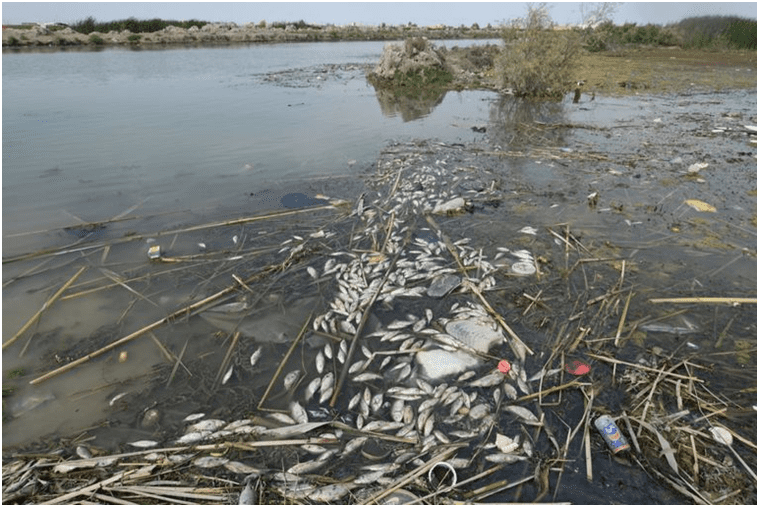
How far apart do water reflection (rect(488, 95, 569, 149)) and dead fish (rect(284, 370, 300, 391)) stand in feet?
30.7

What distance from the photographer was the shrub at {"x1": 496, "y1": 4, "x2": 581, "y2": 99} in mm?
17016

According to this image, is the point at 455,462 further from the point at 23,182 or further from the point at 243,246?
the point at 23,182

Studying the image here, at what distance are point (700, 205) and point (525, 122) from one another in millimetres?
7569

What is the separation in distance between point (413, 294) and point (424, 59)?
2061cm

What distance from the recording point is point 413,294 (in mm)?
5203

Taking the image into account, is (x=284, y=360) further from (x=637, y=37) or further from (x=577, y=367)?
(x=637, y=37)

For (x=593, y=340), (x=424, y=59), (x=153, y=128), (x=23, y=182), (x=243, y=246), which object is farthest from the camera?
(x=424, y=59)

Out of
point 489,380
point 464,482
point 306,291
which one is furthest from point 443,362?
point 306,291

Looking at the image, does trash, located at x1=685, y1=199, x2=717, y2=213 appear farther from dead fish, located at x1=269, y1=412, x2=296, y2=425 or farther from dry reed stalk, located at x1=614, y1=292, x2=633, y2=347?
dead fish, located at x1=269, y1=412, x2=296, y2=425

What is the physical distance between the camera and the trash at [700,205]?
7234 mm

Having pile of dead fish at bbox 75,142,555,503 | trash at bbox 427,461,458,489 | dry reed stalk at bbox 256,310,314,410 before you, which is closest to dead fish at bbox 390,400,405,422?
pile of dead fish at bbox 75,142,555,503

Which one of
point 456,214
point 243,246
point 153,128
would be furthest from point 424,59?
point 243,246

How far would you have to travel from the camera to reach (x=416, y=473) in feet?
10.0

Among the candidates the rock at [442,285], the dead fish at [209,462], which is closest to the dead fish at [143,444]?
the dead fish at [209,462]
